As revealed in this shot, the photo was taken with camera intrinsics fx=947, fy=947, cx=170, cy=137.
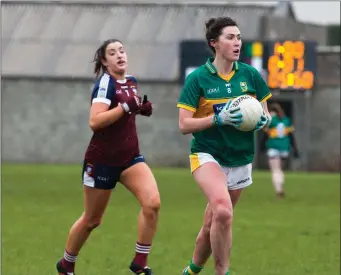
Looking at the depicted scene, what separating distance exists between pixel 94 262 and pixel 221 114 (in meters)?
3.92

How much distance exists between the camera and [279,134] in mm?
23938

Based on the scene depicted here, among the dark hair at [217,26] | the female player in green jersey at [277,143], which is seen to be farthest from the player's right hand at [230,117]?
the female player in green jersey at [277,143]

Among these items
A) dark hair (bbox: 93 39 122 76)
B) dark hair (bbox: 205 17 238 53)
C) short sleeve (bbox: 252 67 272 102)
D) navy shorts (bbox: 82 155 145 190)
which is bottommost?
navy shorts (bbox: 82 155 145 190)

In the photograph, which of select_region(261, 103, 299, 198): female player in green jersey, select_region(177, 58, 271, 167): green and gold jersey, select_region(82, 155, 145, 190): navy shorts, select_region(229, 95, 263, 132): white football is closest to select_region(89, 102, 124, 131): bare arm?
select_region(82, 155, 145, 190): navy shorts

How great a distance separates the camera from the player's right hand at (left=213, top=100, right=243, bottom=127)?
8.18m

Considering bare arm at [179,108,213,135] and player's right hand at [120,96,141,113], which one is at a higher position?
player's right hand at [120,96,141,113]

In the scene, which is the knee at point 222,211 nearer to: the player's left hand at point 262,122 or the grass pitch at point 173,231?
the player's left hand at point 262,122

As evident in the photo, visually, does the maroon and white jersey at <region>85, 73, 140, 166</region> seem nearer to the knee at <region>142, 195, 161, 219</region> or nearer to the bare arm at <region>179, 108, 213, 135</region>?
the knee at <region>142, 195, 161, 219</region>

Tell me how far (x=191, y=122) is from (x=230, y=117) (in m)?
0.42

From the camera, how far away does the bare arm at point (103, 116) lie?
888cm

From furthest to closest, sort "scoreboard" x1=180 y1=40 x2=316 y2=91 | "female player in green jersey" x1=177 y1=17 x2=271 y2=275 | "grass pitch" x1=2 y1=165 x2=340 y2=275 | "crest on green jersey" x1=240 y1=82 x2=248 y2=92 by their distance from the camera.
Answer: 1. "scoreboard" x1=180 y1=40 x2=316 y2=91
2. "grass pitch" x1=2 y1=165 x2=340 y2=275
3. "crest on green jersey" x1=240 y1=82 x2=248 y2=92
4. "female player in green jersey" x1=177 y1=17 x2=271 y2=275

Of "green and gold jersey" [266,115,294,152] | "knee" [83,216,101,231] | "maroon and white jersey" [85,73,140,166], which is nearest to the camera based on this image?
"maroon and white jersey" [85,73,140,166]

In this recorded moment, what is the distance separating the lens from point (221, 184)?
27.9ft

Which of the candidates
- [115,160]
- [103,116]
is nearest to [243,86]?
[103,116]
